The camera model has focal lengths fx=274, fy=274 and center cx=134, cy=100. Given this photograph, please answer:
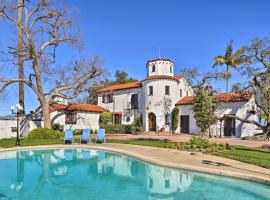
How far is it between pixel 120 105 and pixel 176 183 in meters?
27.7

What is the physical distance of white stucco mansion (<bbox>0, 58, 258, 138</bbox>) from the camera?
27312 mm

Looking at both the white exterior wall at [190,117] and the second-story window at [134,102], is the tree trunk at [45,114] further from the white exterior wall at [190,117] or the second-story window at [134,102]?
the white exterior wall at [190,117]

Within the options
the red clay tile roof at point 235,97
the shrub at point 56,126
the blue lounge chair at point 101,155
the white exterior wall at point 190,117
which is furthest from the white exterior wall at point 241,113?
the shrub at point 56,126

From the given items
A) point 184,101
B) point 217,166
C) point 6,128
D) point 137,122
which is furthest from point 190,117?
point 217,166

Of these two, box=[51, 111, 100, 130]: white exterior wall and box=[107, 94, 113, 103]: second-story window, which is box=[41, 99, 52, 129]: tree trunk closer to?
box=[51, 111, 100, 130]: white exterior wall

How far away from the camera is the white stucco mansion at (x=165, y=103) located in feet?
89.7

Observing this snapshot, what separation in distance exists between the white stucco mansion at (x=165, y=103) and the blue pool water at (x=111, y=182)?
16886mm

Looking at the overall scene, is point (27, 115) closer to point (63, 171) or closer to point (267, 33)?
point (63, 171)

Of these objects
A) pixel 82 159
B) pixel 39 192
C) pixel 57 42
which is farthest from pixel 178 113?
pixel 39 192

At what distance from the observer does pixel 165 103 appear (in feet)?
107

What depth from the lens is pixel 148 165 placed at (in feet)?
40.8

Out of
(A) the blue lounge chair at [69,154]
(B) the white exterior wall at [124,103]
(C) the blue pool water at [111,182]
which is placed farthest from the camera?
(B) the white exterior wall at [124,103]

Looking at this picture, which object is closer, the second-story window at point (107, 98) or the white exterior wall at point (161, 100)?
the white exterior wall at point (161, 100)

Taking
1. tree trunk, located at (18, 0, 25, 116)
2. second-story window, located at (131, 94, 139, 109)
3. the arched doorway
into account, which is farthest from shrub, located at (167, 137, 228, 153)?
second-story window, located at (131, 94, 139, 109)
